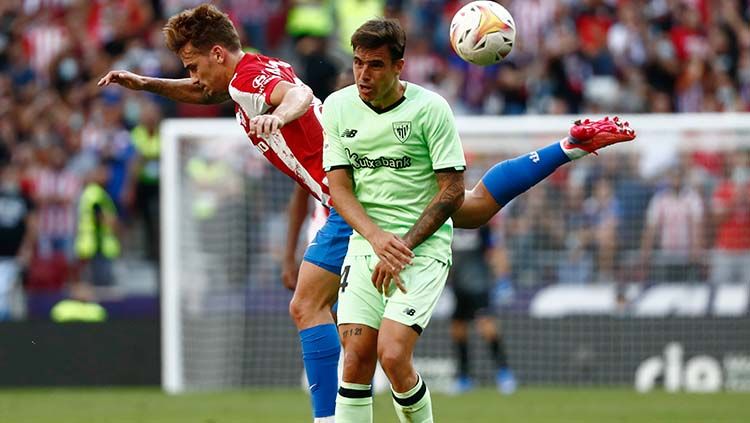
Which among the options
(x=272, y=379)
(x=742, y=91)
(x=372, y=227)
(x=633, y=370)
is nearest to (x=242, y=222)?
(x=272, y=379)

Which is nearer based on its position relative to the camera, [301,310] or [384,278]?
[384,278]

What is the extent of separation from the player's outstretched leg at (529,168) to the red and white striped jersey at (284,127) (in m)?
0.82

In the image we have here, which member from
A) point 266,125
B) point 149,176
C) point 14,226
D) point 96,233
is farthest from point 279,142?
point 14,226

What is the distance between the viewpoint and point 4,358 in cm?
1585

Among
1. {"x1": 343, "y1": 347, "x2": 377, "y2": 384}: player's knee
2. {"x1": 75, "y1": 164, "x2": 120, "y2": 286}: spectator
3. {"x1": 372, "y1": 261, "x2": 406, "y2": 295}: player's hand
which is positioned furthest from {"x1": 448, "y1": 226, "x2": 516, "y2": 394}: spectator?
{"x1": 372, "y1": 261, "x2": 406, "y2": 295}: player's hand

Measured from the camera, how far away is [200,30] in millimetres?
7992

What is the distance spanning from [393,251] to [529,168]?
1.62m

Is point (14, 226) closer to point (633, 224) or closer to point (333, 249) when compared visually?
point (633, 224)

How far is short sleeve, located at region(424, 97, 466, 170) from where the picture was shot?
7.14m

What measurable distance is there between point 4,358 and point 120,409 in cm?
357

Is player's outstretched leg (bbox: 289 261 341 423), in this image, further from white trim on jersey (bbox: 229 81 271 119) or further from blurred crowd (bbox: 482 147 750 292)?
blurred crowd (bbox: 482 147 750 292)

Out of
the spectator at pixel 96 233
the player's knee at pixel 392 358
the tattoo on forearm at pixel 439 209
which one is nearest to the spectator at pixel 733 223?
the spectator at pixel 96 233

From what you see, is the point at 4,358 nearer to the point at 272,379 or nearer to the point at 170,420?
the point at 272,379

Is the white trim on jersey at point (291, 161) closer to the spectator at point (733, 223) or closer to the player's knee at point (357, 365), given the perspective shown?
the player's knee at point (357, 365)
